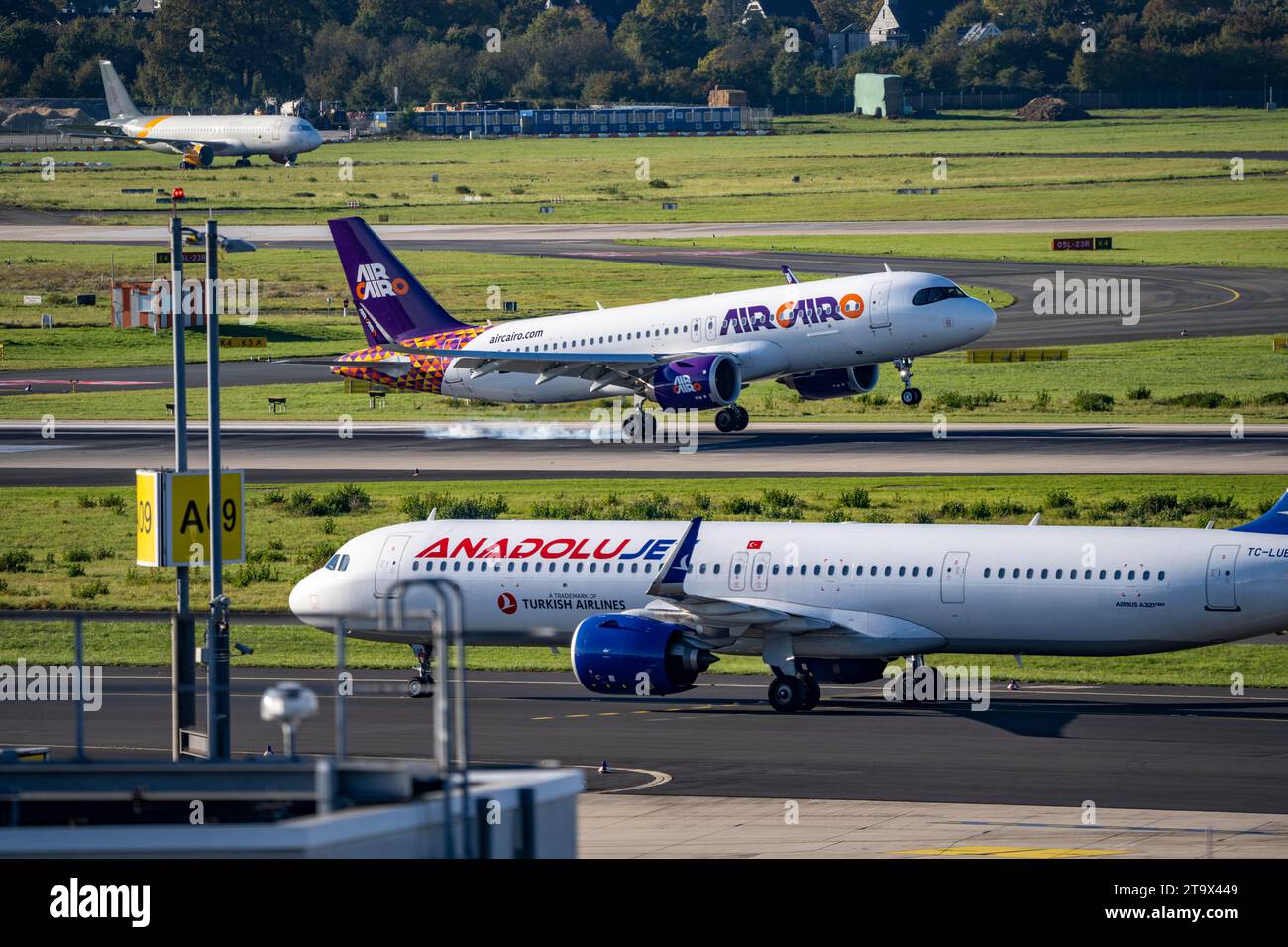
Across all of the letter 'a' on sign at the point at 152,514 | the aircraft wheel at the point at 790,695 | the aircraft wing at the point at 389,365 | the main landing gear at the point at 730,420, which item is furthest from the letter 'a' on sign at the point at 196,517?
the main landing gear at the point at 730,420

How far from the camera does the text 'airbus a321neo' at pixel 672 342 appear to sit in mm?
76625

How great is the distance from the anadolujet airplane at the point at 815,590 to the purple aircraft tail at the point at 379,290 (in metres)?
37.0

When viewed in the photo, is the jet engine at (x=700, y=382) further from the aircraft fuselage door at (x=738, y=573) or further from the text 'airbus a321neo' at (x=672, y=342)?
the aircraft fuselage door at (x=738, y=573)

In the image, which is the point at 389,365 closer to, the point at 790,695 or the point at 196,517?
the point at 790,695

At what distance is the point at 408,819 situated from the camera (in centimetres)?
1558

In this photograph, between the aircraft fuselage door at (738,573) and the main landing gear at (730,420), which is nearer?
the aircraft fuselage door at (738,573)

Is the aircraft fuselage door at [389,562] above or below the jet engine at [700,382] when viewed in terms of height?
below

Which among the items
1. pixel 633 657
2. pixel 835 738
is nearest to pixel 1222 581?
pixel 835 738

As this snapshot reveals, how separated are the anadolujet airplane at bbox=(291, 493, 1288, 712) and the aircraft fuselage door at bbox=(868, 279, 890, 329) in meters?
30.0

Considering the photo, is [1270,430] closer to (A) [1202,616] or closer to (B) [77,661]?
(A) [1202,616]

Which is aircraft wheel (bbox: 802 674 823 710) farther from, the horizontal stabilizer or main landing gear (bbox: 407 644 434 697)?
the horizontal stabilizer
